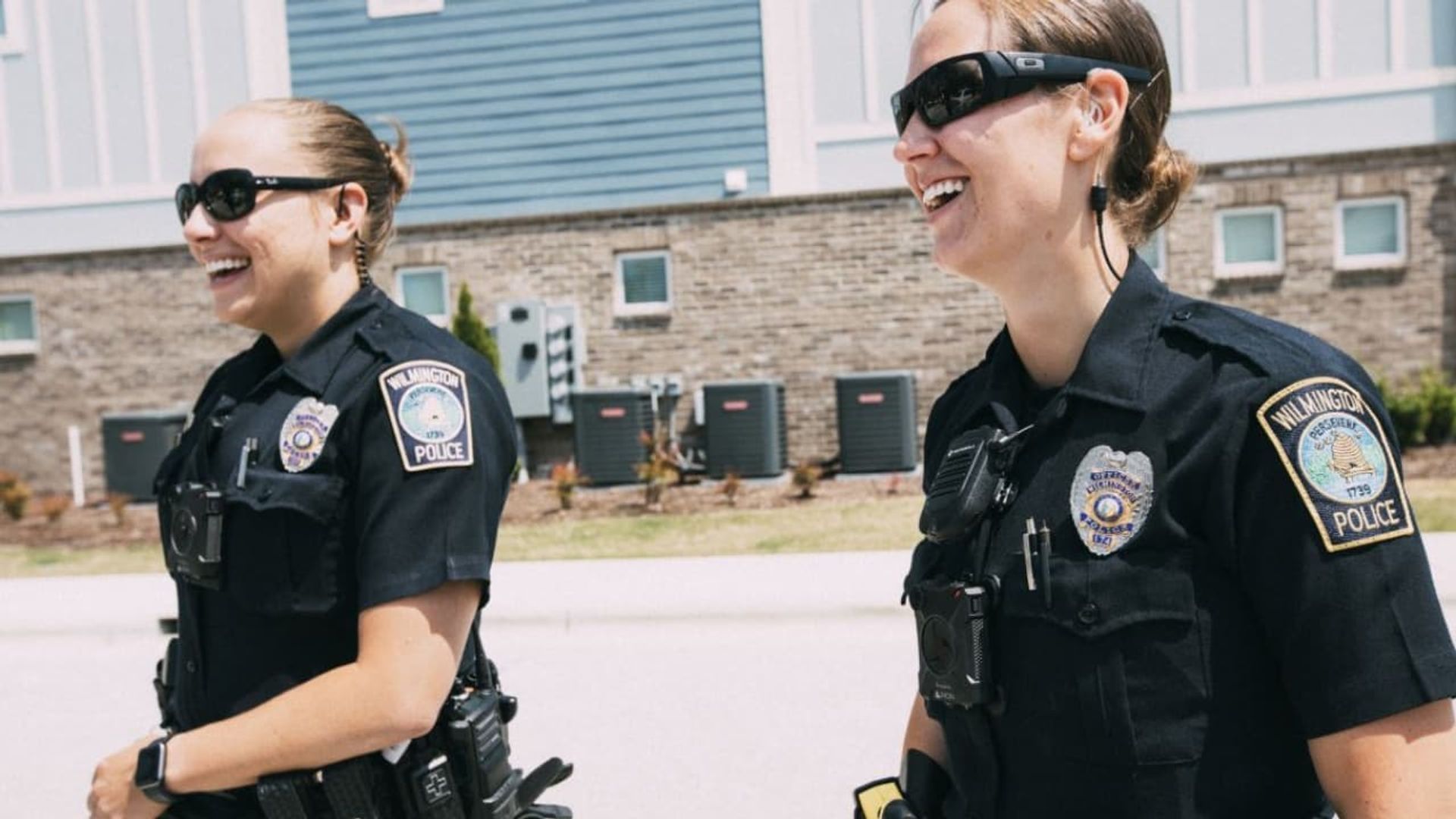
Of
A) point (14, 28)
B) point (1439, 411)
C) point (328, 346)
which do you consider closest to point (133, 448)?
point (14, 28)

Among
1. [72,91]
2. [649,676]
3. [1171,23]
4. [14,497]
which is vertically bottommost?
[649,676]

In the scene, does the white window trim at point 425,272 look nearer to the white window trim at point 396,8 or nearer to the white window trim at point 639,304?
the white window trim at point 639,304

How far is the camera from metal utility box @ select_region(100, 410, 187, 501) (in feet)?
54.3

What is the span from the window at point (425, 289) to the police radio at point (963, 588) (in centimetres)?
1539

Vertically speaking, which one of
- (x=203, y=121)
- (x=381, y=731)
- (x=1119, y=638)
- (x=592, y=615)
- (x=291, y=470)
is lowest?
(x=592, y=615)

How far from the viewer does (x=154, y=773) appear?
2.05 metres

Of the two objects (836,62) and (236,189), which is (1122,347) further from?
(836,62)

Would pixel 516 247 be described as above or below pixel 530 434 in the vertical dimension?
above

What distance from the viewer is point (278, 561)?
2.18m

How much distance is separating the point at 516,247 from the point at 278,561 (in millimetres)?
14599

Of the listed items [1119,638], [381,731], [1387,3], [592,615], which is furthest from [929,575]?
[1387,3]

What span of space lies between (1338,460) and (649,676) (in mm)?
6487

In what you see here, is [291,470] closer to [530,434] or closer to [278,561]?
[278,561]

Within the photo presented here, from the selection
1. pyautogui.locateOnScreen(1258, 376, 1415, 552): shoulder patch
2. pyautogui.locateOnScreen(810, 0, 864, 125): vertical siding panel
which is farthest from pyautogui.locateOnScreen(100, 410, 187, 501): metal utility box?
pyautogui.locateOnScreen(1258, 376, 1415, 552): shoulder patch
